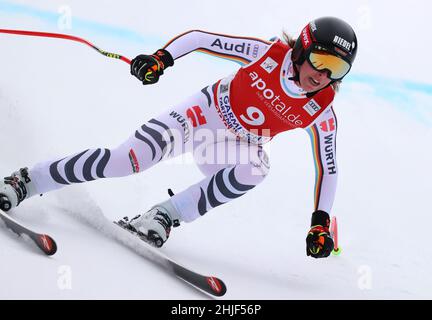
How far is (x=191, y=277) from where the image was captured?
2.41 metres

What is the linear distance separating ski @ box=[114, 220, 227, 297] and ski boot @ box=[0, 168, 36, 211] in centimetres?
55

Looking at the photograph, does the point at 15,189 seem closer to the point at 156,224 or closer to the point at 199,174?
the point at 156,224

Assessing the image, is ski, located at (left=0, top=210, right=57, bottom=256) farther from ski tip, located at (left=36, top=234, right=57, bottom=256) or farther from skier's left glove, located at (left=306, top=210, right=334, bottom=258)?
skier's left glove, located at (left=306, top=210, right=334, bottom=258)

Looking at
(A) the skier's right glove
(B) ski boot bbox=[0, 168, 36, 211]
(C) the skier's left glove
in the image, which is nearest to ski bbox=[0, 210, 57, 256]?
(B) ski boot bbox=[0, 168, 36, 211]

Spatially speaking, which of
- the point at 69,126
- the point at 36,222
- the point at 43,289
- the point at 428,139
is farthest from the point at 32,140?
the point at 428,139

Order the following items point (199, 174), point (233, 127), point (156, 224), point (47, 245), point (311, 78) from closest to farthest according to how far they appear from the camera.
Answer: point (47, 245)
point (311, 78)
point (156, 224)
point (233, 127)
point (199, 174)

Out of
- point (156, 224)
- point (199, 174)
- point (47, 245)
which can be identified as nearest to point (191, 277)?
point (156, 224)

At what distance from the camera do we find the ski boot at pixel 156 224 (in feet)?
8.88

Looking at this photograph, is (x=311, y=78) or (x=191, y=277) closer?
(x=191, y=277)

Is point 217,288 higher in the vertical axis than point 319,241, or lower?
lower

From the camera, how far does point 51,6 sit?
20.0 feet

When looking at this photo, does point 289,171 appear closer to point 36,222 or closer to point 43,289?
point 36,222

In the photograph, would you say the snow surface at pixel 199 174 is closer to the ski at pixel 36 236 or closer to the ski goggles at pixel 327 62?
the ski at pixel 36 236

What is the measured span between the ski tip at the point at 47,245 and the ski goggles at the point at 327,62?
126cm
